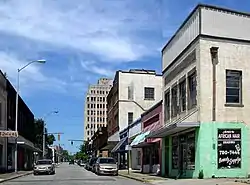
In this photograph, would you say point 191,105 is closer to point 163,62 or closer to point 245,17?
point 245,17

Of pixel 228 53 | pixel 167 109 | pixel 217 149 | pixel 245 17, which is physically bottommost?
pixel 217 149

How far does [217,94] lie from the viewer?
102ft

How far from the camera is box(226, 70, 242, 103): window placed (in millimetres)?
31406

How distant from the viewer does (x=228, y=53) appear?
31422 millimetres

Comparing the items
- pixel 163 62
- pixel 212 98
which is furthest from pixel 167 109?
pixel 212 98

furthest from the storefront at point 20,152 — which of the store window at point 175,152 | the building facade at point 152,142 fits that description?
the store window at point 175,152

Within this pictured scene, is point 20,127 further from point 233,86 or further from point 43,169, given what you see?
point 233,86

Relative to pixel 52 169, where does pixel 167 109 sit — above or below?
above

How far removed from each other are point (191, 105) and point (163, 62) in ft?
30.7

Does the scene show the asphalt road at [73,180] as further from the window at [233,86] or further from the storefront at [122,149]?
the storefront at [122,149]

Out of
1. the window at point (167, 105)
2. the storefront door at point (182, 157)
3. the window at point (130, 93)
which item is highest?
the window at point (130, 93)

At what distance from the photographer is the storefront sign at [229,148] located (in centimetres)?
3044

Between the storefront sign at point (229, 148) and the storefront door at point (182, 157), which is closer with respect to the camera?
the storefront sign at point (229, 148)

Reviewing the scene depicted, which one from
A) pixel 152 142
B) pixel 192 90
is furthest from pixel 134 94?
pixel 192 90
